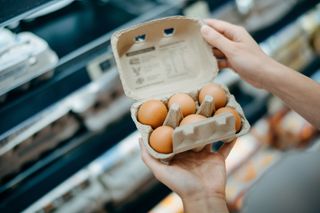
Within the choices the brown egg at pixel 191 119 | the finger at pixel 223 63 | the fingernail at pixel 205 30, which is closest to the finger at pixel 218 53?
the finger at pixel 223 63

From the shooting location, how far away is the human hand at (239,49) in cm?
142

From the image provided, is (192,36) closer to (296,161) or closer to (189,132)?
(189,132)

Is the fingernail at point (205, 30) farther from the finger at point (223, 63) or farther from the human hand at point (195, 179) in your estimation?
the human hand at point (195, 179)

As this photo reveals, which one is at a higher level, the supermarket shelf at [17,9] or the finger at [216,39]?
the supermarket shelf at [17,9]

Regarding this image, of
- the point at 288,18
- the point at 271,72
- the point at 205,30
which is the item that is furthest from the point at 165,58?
the point at 288,18

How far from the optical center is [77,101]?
1606 millimetres

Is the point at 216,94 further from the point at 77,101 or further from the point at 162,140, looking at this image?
the point at 77,101

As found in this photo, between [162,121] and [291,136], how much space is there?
161 cm

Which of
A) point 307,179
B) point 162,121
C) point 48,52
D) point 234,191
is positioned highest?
point 48,52

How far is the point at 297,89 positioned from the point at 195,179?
529mm

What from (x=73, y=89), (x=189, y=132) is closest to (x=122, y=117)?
(x=73, y=89)

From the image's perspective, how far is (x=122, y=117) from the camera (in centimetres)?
173

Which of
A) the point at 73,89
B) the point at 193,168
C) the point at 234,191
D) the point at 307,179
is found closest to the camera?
the point at 193,168

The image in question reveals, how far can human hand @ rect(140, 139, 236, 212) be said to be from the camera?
1237 millimetres
